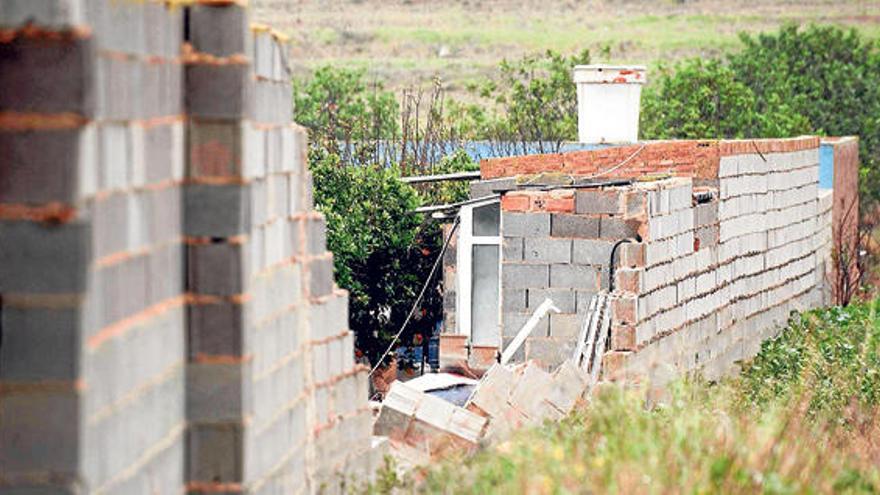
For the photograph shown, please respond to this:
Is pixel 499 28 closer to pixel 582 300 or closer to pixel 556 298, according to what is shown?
pixel 556 298

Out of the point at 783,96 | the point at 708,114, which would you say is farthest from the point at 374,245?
the point at 783,96

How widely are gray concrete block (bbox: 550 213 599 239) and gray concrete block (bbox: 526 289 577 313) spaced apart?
0.48 metres

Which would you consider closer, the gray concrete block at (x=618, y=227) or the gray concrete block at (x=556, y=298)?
the gray concrete block at (x=618, y=227)

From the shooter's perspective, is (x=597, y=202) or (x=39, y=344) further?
(x=597, y=202)

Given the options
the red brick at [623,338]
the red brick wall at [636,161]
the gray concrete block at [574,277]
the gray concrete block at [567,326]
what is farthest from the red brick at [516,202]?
the red brick wall at [636,161]

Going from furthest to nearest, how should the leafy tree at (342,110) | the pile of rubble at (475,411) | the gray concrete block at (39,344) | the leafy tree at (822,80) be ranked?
the leafy tree at (822,80) → the leafy tree at (342,110) → the pile of rubble at (475,411) → the gray concrete block at (39,344)

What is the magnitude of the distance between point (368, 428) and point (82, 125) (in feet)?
16.2

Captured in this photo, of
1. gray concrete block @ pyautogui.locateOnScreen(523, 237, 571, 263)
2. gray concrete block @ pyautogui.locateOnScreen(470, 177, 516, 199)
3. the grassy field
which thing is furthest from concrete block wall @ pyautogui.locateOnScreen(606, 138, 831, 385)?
the grassy field

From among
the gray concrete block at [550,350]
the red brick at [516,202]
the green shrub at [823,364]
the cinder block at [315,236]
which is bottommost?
the green shrub at [823,364]

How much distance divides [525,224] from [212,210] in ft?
32.5

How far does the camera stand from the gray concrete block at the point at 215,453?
23.9 feet

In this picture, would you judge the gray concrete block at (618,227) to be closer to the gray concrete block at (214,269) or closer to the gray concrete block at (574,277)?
the gray concrete block at (574,277)

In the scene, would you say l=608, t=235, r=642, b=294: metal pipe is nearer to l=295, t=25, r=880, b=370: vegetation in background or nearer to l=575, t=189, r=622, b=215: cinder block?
l=575, t=189, r=622, b=215: cinder block

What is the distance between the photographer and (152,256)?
6.76 m
